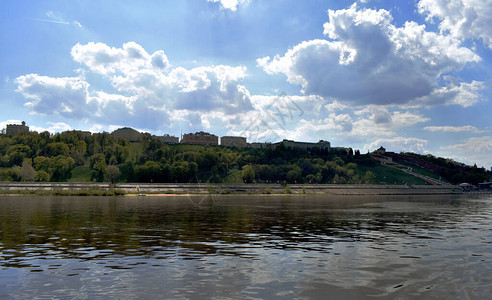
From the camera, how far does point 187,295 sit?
1878 centimetres

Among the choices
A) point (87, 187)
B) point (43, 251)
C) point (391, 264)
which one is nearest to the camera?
point (391, 264)

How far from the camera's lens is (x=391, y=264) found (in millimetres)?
26750

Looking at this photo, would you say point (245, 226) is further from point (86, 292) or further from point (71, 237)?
point (86, 292)

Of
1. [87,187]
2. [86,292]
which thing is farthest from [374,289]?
[87,187]

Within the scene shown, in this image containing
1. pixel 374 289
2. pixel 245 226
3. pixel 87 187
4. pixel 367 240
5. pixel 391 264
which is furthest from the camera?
pixel 87 187

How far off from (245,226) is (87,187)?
5695 inches

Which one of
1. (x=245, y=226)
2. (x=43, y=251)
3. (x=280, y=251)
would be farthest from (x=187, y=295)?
(x=245, y=226)

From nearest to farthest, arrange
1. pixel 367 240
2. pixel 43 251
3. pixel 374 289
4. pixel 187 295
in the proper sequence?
Result: pixel 187 295, pixel 374 289, pixel 43 251, pixel 367 240

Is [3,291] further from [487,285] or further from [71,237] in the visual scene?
[487,285]

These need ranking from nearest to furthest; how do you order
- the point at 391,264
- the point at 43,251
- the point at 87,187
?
1. the point at 391,264
2. the point at 43,251
3. the point at 87,187

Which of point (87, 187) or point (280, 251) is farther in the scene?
point (87, 187)

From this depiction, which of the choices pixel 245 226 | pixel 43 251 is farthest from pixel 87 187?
pixel 43 251

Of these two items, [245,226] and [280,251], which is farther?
[245,226]

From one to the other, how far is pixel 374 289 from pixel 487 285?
6.71 m
